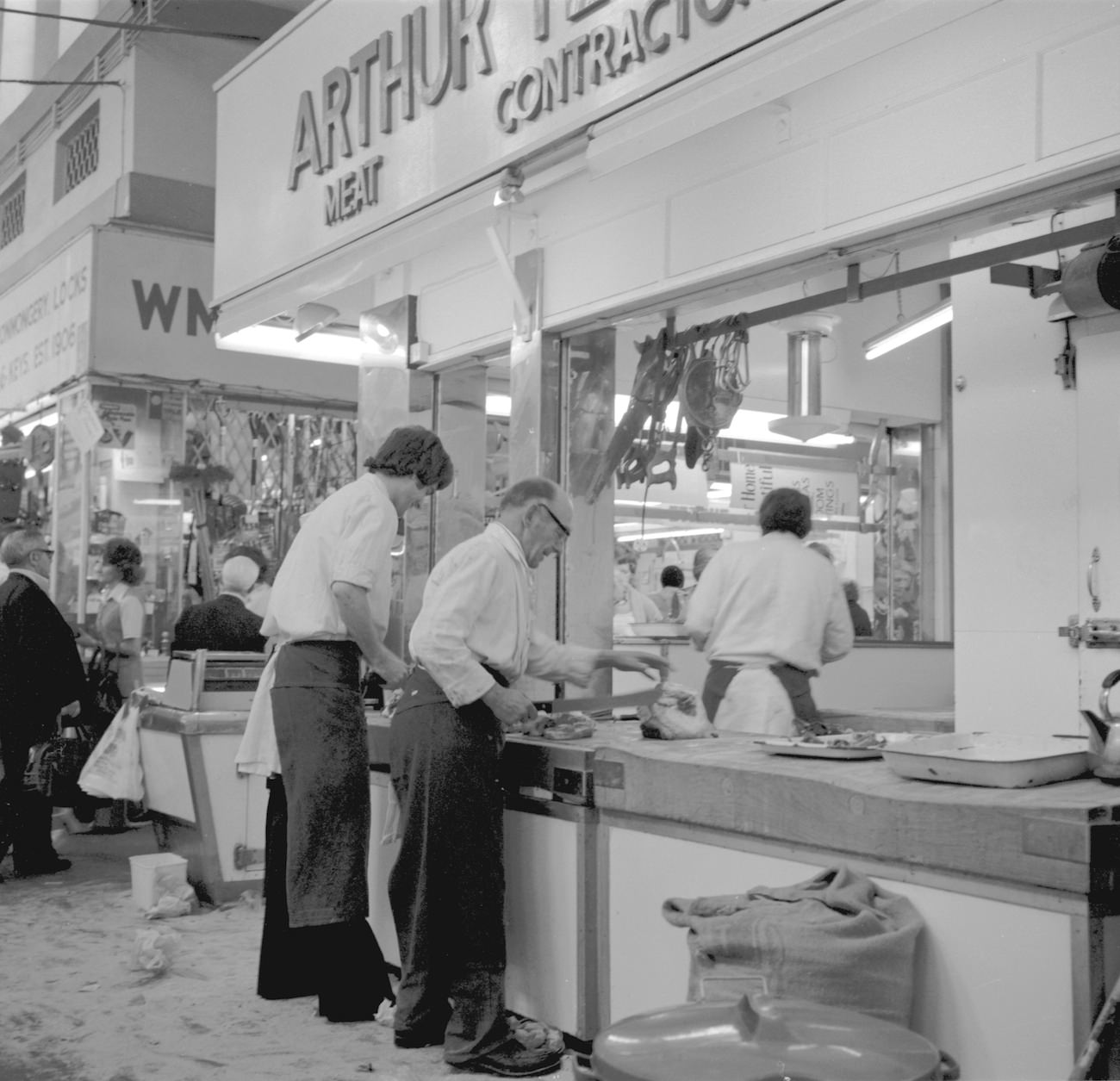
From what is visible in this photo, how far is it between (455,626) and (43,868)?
3937 mm

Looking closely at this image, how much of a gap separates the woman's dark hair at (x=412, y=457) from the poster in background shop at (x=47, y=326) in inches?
192

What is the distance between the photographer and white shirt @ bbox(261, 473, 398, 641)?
3854 millimetres

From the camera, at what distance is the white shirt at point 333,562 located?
385 centimetres

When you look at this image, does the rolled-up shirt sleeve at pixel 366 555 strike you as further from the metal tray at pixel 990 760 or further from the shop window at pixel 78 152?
the shop window at pixel 78 152

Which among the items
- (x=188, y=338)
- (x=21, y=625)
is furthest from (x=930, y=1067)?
(x=188, y=338)

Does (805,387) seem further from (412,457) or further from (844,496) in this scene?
(412,457)

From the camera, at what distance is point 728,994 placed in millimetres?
1964

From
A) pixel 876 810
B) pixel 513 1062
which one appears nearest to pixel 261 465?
pixel 513 1062

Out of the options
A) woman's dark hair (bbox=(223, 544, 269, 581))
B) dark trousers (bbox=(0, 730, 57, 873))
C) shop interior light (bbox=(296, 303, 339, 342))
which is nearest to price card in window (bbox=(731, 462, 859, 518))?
woman's dark hair (bbox=(223, 544, 269, 581))

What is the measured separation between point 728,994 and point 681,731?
180 centimetres

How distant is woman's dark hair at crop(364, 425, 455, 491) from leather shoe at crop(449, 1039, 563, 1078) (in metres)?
1.68

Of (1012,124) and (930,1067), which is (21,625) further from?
(930,1067)

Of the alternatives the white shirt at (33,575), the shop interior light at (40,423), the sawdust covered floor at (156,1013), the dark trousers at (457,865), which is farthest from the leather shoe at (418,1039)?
the shop interior light at (40,423)

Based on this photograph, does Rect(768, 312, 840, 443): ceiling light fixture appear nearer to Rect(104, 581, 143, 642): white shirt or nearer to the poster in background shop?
Rect(104, 581, 143, 642): white shirt
